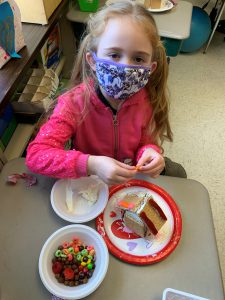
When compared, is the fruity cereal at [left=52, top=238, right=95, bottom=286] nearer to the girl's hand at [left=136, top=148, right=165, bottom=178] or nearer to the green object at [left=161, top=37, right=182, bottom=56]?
the girl's hand at [left=136, top=148, right=165, bottom=178]

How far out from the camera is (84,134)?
2.96 ft

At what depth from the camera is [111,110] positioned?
0.85m

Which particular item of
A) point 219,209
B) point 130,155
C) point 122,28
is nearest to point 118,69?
point 122,28

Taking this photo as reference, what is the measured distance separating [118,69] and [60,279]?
0.55 metres

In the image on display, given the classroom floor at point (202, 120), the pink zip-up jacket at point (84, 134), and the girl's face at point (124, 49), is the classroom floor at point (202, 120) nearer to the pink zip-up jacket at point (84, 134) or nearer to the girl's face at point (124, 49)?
the pink zip-up jacket at point (84, 134)

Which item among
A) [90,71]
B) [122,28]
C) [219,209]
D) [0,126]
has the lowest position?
[219,209]

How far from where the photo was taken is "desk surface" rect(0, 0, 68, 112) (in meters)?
0.92

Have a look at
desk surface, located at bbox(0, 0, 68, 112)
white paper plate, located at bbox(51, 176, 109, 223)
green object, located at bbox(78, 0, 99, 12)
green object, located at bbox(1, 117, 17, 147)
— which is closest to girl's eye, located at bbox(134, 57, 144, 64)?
white paper plate, located at bbox(51, 176, 109, 223)

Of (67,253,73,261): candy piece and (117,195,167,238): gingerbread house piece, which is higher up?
(117,195,167,238): gingerbread house piece

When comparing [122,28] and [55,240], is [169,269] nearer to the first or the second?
[55,240]

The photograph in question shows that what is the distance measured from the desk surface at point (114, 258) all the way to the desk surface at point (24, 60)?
0.33 m

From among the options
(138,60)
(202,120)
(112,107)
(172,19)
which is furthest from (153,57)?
(202,120)

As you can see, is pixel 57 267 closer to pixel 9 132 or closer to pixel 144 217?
pixel 144 217

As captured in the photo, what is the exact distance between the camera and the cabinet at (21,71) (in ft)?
3.03
